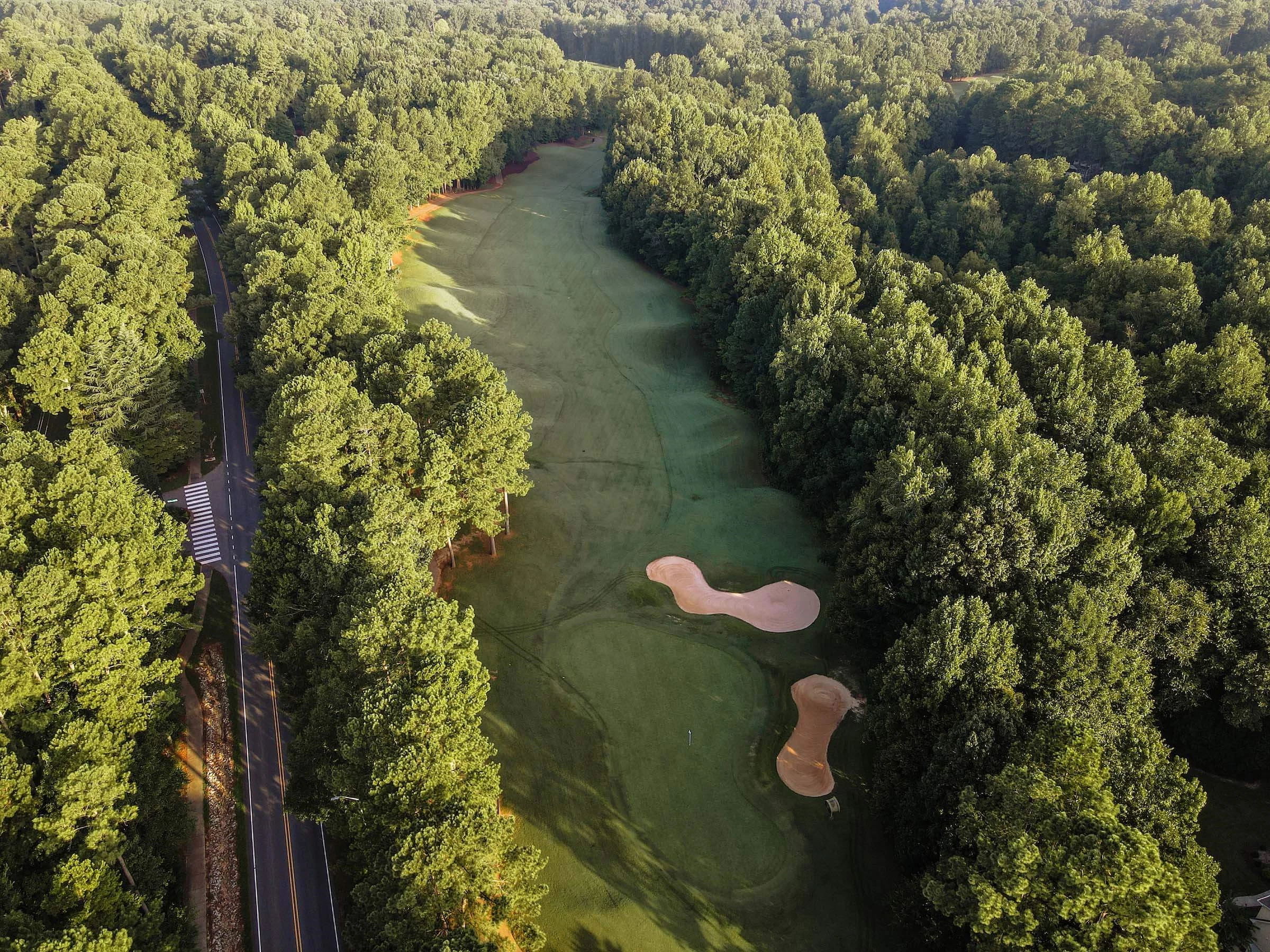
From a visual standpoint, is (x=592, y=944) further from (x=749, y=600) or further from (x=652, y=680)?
(x=749, y=600)

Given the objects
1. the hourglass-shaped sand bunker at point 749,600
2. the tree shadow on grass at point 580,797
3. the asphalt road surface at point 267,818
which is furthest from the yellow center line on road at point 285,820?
the hourglass-shaped sand bunker at point 749,600

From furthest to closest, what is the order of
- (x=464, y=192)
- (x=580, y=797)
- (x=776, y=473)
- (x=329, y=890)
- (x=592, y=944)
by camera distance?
1. (x=464, y=192)
2. (x=776, y=473)
3. (x=580, y=797)
4. (x=329, y=890)
5. (x=592, y=944)

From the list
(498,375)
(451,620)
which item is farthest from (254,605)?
(498,375)

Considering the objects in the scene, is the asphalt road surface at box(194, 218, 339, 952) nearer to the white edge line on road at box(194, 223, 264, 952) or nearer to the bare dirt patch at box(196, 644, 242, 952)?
the white edge line on road at box(194, 223, 264, 952)

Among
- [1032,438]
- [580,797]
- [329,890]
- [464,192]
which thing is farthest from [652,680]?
[464,192]

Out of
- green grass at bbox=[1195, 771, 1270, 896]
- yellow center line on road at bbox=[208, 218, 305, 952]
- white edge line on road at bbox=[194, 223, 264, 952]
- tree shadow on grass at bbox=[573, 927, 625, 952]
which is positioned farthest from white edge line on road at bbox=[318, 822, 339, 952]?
green grass at bbox=[1195, 771, 1270, 896]

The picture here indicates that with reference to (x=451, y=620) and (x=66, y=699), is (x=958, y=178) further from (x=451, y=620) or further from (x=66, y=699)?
(x=66, y=699)

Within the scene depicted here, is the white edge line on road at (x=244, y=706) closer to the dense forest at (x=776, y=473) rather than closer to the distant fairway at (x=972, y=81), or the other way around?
the dense forest at (x=776, y=473)
